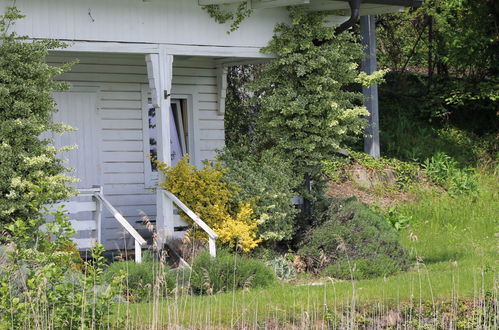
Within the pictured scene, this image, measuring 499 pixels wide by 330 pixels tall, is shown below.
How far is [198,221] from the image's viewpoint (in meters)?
12.6

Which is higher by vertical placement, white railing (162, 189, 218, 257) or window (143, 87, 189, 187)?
window (143, 87, 189, 187)

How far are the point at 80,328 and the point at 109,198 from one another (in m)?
7.35

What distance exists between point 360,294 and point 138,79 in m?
6.77

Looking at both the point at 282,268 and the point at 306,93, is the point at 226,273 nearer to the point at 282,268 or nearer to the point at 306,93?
the point at 282,268

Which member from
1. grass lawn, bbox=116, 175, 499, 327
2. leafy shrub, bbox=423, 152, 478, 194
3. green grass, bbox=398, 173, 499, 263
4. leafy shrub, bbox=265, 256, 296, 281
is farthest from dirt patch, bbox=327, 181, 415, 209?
leafy shrub, bbox=265, 256, 296, 281

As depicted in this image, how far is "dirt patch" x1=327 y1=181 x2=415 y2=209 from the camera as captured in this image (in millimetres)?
18953

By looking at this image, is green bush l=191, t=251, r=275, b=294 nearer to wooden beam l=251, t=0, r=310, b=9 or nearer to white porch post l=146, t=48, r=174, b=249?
white porch post l=146, t=48, r=174, b=249

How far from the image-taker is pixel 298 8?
1464cm

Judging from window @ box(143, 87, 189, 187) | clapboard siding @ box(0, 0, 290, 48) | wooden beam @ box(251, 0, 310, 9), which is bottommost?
window @ box(143, 87, 189, 187)

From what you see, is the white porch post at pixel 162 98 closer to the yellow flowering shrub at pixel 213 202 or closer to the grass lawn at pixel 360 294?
the yellow flowering shrub at pixel 213 202

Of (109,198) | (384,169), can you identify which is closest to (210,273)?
(109,198)

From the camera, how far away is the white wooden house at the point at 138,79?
498 inches

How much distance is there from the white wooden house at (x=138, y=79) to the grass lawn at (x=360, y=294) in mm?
2266

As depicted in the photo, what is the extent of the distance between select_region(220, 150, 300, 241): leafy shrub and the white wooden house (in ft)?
3.84
